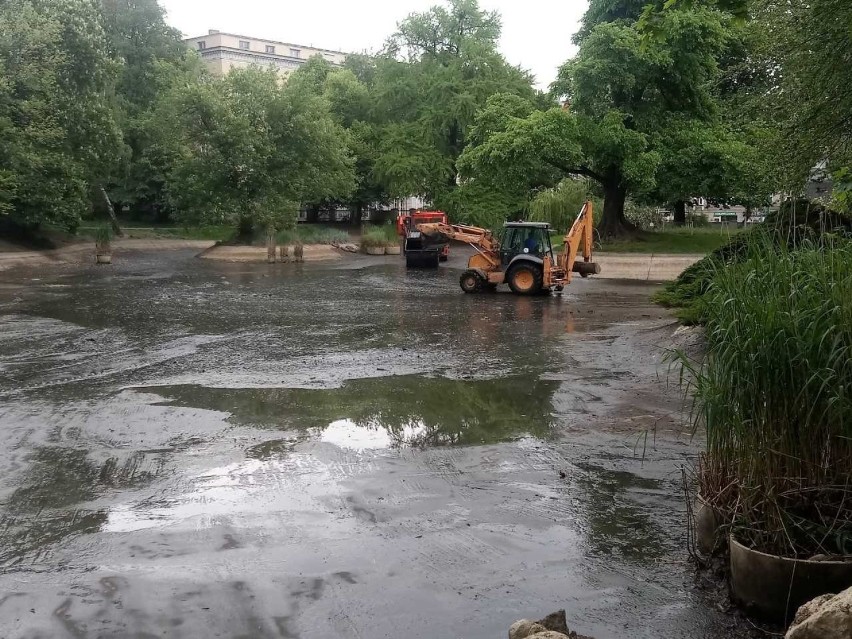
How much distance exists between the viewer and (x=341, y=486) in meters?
7.42

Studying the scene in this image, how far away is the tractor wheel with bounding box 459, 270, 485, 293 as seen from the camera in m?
25.2

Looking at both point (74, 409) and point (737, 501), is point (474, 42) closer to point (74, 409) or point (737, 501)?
point (74, 409)

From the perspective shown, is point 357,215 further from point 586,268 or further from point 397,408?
point 397,408

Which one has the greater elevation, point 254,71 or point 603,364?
point 254,71

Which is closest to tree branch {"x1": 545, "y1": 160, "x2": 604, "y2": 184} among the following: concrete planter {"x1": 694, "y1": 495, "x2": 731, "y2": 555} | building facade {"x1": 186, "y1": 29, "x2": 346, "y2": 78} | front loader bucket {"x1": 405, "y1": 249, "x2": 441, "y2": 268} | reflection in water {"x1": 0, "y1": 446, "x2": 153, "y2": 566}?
front loader bucket {"x1": 405, "y1": 249, "x2": 441, "y2": 268}

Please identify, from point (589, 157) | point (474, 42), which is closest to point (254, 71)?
point (474, 42)

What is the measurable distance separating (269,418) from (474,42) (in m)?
44.0

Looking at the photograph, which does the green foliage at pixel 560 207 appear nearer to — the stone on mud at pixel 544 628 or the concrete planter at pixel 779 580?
the concrete planter at pixel 779 580

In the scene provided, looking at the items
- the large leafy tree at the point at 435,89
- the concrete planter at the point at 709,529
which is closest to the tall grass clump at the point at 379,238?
the large leafy tree at the point at 435,89

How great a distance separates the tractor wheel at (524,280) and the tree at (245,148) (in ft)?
66.8

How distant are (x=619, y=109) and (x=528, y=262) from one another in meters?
11.8

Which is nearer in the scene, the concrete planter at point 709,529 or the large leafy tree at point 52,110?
the concrete planter at point 709,529

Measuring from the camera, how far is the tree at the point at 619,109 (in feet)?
102

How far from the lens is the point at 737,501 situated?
193 inches
